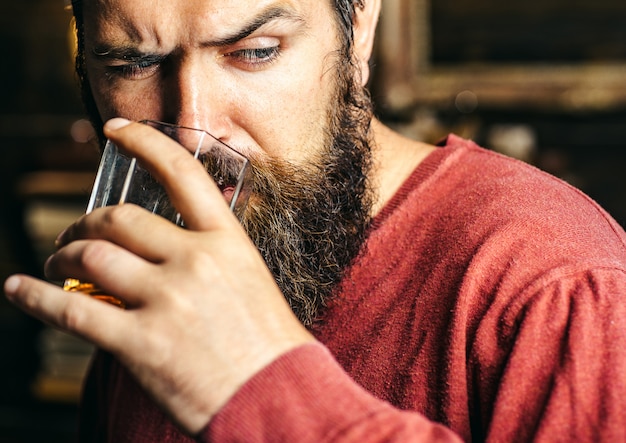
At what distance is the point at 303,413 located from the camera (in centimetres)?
84

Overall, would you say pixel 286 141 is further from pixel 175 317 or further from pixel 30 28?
pixel 30 28

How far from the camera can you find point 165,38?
52.6 inches

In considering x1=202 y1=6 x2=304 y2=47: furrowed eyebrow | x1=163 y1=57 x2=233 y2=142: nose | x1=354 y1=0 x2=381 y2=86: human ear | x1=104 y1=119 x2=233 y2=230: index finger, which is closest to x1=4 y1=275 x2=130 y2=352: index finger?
x1=104 y1=119 x2=233 y2=230: index finger

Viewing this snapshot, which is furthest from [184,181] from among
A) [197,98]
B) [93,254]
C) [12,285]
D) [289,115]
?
[289,115]

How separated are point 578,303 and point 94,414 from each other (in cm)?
124

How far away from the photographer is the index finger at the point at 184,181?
87 cm

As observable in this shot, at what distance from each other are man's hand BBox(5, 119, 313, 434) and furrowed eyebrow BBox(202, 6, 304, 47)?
480mm

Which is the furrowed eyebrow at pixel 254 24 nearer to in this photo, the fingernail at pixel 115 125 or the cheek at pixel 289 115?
the cheek at pixel 289 115

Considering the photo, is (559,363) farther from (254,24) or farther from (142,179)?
(254,24)

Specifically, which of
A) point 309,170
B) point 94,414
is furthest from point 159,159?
point 94,414

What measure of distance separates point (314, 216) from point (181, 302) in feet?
2.26

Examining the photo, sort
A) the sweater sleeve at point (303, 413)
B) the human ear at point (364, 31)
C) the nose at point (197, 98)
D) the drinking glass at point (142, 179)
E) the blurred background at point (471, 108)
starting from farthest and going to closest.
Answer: the blurred background at point (471, 108)
the human ear at point (364, 31)
the nose at point (197, 98)
the drinking glass at point (142, 179)
the sweater sleeve at point (303, 413)

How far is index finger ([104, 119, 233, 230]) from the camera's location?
87 cm

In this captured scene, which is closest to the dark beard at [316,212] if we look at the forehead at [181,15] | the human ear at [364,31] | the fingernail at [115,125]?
the human ear at [364,31]
